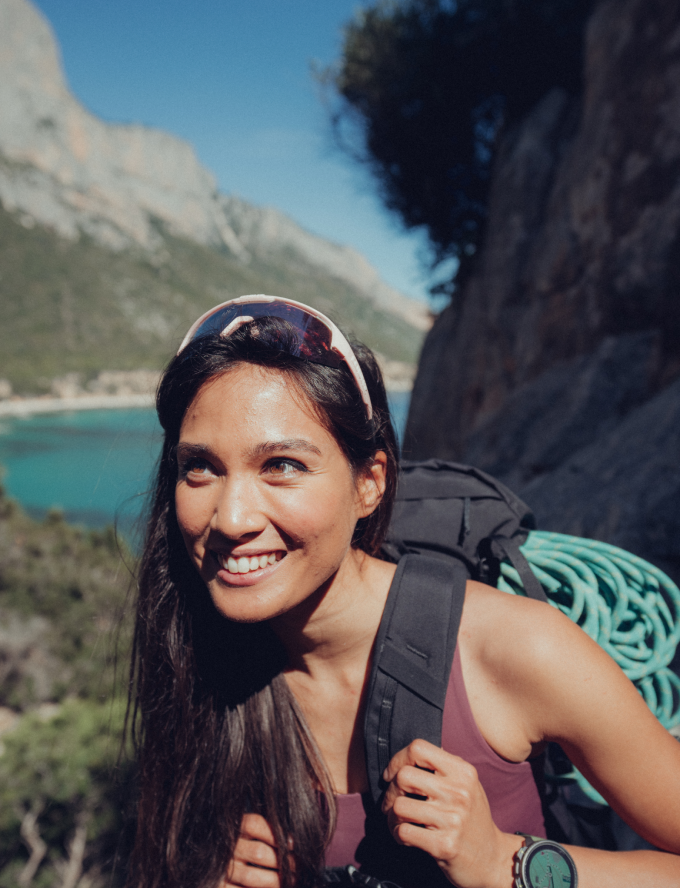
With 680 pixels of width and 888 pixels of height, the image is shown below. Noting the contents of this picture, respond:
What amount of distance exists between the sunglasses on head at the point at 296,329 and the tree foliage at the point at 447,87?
612cm

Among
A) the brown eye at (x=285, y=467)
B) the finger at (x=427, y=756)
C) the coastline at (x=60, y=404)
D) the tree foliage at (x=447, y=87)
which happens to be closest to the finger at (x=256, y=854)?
the finger at (x=427, y=756)

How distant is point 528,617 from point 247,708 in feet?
2.99

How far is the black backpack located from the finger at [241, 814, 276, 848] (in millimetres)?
439

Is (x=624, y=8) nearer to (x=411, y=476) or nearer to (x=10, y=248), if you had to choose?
(x=411, y=476)

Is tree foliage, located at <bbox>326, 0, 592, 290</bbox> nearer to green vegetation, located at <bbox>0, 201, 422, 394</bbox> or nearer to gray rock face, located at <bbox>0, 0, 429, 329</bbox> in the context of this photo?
green vegetation, located at <bbox>0, 201, 422, 394</bbox>

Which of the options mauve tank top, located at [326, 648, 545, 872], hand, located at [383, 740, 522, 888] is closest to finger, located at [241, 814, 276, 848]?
mauve tank top, located at [326, 648, 545, 872]

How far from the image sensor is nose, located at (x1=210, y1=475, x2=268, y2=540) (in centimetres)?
122

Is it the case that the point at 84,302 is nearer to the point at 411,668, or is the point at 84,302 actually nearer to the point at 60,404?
the point at 60,404

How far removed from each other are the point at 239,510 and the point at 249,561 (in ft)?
0.45

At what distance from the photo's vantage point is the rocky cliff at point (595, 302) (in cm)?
242

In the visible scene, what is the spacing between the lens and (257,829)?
1550 mm

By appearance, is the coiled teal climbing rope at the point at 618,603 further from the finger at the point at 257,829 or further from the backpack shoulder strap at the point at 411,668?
the finger at the point at 257,829

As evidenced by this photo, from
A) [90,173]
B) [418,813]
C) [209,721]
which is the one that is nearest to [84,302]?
[90,173]

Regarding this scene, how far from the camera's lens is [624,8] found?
14.4 ft
